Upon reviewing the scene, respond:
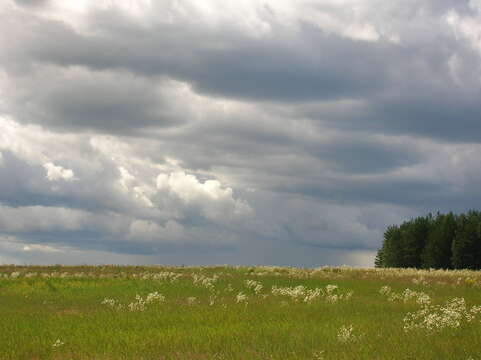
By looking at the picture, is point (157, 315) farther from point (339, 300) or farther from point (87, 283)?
point (87, 283)

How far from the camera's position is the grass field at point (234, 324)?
17.7m

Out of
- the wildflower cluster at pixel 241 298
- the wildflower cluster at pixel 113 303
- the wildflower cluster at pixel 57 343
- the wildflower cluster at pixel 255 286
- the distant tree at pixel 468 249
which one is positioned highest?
the distant tree at pixel 468 249

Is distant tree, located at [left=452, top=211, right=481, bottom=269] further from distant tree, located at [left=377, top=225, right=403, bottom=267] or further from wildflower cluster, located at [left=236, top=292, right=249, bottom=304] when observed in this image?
wildflower cluster, located at [left=236, top=292, right=249, bottom=304]

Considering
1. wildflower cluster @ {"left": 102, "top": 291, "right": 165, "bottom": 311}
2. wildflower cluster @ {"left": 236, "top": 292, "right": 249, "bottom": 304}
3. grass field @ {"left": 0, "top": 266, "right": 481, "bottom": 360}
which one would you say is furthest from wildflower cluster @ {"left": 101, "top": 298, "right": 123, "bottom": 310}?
wildflower cluster @ {"left": 236, "top": 292, "right": 249, "bottom": 304}

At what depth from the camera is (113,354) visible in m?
17.9

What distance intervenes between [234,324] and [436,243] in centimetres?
7675

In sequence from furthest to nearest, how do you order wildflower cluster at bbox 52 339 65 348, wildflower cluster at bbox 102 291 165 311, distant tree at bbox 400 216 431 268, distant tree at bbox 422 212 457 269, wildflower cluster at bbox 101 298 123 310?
distant tree at bbox 400 216 431 268, distant tree at bbox 422 212 457 269, wildflower cluster at bbox 101 298 123 310, wildflower cluster at bbox 102 291 165 311, wildflower cluster at bbox 52 339 65 348

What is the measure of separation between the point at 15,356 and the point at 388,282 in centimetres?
3220

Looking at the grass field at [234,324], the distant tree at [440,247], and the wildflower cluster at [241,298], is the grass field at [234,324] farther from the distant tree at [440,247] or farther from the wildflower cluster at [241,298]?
the distant tree at [440,247]

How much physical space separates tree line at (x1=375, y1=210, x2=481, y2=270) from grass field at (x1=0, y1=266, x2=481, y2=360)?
175ft

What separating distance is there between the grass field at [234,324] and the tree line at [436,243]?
53485mm

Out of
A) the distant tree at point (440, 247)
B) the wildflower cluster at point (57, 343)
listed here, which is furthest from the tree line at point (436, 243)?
the wildflower cluster at point (57, 343)

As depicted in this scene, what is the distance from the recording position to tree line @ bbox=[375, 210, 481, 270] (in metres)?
88.4

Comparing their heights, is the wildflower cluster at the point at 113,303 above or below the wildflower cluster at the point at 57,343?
above
